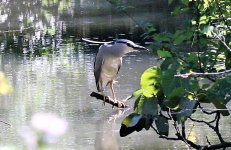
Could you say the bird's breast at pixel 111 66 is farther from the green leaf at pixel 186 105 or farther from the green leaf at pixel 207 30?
the green leaf at pixel 186 105

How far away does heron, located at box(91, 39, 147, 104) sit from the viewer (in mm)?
6102

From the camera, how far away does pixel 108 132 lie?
17.9ft

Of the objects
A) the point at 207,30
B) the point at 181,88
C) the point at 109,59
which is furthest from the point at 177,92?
the point at 109,59

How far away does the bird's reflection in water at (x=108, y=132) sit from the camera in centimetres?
500

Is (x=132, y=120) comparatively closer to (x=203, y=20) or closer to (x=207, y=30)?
(x=207, y=30)

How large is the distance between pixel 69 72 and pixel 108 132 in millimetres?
3014

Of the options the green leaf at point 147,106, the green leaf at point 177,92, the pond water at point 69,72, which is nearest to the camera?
the green leaf at point 177,92

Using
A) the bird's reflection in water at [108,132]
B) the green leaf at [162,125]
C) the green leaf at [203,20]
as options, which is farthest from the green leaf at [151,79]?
the bird's reflection in water at [108,132]

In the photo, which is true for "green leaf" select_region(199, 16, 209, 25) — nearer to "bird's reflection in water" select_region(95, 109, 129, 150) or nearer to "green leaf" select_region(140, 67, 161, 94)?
"green leaf" select_region(140, 67, 161, 94)

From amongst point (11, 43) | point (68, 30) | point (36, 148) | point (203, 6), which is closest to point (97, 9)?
point (68, 30)

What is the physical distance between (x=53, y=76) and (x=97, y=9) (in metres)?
10.0

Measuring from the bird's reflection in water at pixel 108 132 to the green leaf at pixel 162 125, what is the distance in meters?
2.73

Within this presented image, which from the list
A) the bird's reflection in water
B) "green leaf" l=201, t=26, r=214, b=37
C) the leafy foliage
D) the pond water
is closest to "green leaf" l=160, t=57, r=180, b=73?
the leafy foliage

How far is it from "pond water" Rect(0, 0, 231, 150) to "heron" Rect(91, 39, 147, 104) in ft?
0.95
